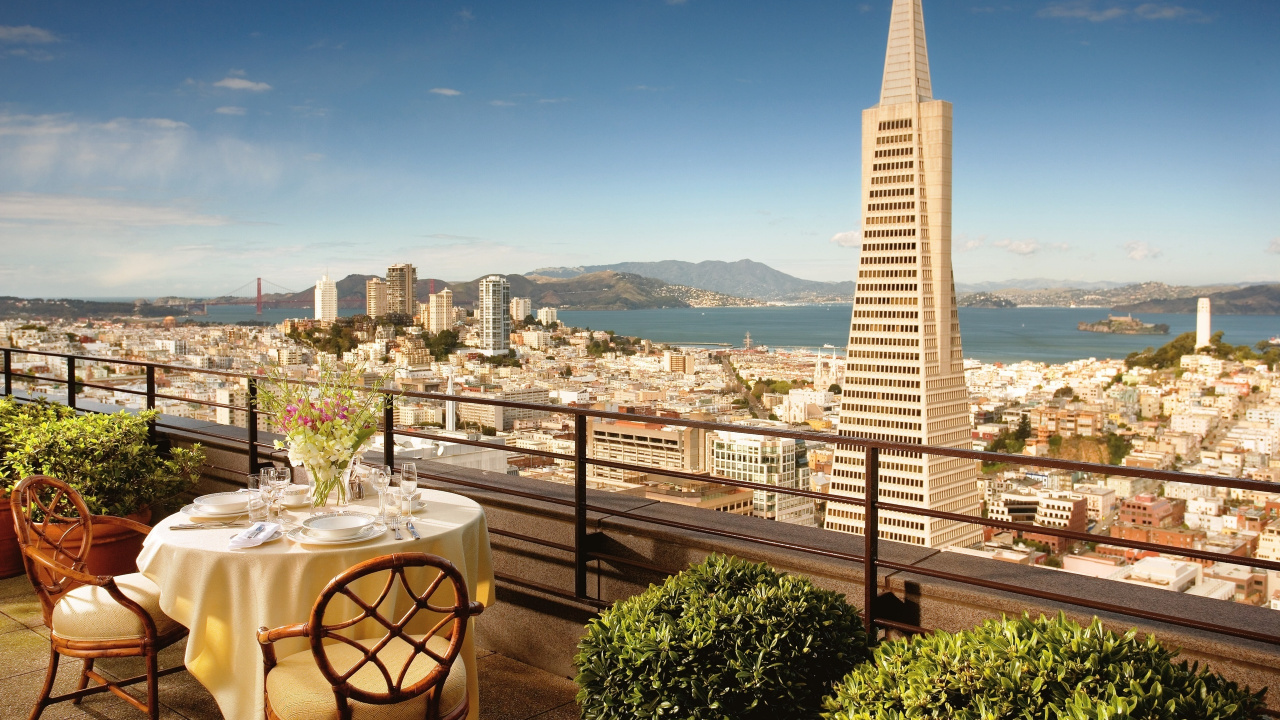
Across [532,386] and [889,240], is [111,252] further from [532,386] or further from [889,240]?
[889,240]

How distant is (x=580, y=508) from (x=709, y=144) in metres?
49.4

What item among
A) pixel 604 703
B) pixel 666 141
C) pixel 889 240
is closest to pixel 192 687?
pixel 604 703

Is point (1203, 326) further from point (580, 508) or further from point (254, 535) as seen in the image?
point (254, 535)

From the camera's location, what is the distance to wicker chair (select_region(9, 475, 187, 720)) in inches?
107

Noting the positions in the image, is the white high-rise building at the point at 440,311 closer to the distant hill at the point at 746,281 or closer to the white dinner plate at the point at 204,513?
the distant hill at the point at 746,281

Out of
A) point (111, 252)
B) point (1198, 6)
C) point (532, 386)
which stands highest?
point (1198, 6)

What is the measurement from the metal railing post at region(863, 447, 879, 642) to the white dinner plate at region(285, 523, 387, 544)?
5.02ft

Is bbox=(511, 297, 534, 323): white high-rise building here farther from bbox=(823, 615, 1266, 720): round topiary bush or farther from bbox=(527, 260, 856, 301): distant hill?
bbox=(823, 615, 1266, 720): round topiary bush

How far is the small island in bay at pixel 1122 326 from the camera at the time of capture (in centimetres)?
3412

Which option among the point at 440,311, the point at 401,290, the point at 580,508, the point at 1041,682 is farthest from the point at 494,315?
the point at 1041,682

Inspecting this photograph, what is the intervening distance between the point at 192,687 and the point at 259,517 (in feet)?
3.44

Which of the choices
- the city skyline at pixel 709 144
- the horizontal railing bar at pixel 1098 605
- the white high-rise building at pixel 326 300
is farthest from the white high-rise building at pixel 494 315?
the horizontal railing bar at pixel 1098 605

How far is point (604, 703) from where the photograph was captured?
6.97 feet

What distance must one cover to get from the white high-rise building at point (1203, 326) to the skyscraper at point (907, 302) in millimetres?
9864
